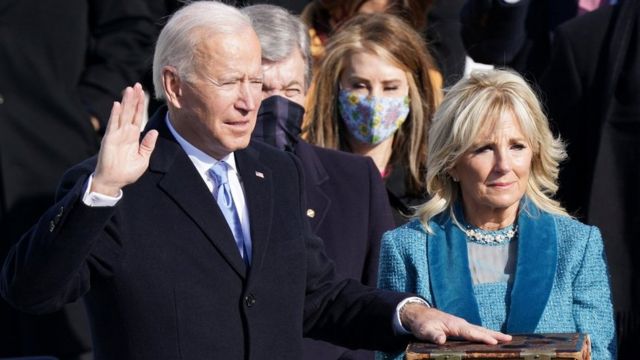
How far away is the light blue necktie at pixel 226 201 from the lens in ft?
13.8

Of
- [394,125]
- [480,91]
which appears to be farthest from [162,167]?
[394,125]

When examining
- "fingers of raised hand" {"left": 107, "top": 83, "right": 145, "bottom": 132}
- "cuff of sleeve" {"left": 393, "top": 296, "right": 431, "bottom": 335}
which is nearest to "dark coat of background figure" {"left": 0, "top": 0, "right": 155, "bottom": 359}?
"cuff of sleeve" {"left": 393, "top": 296, "right": 431, "bottom": 335}

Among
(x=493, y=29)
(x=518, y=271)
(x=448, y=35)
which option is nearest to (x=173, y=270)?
(x=518, y=271)

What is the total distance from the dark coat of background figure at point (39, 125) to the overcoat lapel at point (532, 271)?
2547 mm

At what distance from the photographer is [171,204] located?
4.12 meters

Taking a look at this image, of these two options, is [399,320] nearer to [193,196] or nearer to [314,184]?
[193,196]

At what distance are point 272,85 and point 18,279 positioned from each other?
178 cm

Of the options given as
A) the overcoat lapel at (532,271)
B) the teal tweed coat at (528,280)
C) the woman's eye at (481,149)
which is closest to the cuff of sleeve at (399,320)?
the teal tweed coat at (528,280)

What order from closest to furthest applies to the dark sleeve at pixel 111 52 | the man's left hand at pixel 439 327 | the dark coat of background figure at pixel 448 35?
the man's left hand at pixel 439 327, the dark sleeve at pixel 111 52, the dark coat of background figure at pixel 448 35

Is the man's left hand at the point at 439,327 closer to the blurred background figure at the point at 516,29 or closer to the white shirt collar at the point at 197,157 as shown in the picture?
the white shirt collar at the point at 197,157

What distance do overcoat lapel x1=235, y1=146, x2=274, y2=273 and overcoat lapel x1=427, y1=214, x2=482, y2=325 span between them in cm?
62

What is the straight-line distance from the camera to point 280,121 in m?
5.30

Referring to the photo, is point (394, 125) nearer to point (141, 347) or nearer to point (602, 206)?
point (602, 206)

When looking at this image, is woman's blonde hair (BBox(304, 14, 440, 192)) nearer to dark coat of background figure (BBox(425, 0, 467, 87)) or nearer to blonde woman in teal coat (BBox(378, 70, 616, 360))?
dark coat of background figure (BBox(425, 0, 467, 87))
